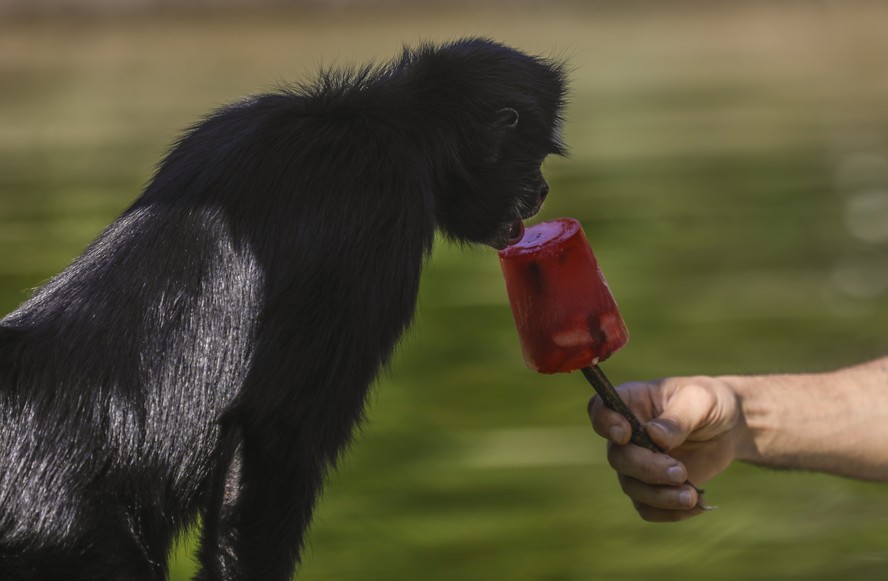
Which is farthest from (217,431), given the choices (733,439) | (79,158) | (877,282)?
(79,158)

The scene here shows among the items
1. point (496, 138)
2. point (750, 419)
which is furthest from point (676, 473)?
point (496, 138)

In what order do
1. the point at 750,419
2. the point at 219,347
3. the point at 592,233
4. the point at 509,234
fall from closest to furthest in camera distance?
the point at 219,347
the point at 509,234
the point at 750,419
the point at 592,233

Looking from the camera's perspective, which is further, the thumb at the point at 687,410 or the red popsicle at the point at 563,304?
the thumb at the point at 687,410

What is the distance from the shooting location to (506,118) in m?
3.47

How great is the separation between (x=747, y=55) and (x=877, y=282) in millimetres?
8151

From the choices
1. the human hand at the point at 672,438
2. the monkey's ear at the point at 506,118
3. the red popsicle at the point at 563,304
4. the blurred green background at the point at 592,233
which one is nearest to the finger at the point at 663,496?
the human hand at the point at 672,438

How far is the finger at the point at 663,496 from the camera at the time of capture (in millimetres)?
3441

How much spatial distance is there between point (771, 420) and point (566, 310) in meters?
0.91

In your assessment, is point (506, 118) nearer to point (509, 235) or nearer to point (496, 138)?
point (496, 138)

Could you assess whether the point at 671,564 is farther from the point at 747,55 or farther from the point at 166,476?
the point at 747,55

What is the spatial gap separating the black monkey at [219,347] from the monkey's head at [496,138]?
18 cm


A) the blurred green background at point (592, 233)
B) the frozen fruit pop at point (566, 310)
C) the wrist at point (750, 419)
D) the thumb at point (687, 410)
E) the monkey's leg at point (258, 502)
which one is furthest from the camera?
the blurred green background at point (592, 233)

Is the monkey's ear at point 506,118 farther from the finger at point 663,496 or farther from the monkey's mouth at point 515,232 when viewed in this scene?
the finger at point 663,496

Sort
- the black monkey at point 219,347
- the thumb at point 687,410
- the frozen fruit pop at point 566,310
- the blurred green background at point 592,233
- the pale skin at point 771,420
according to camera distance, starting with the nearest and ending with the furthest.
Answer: the black monkey at point 219,347, the frozen fruit pop at point 566,310, the thumb at point 687,410, the pale skin at point 771,420, the blurred green background at point 592,233
